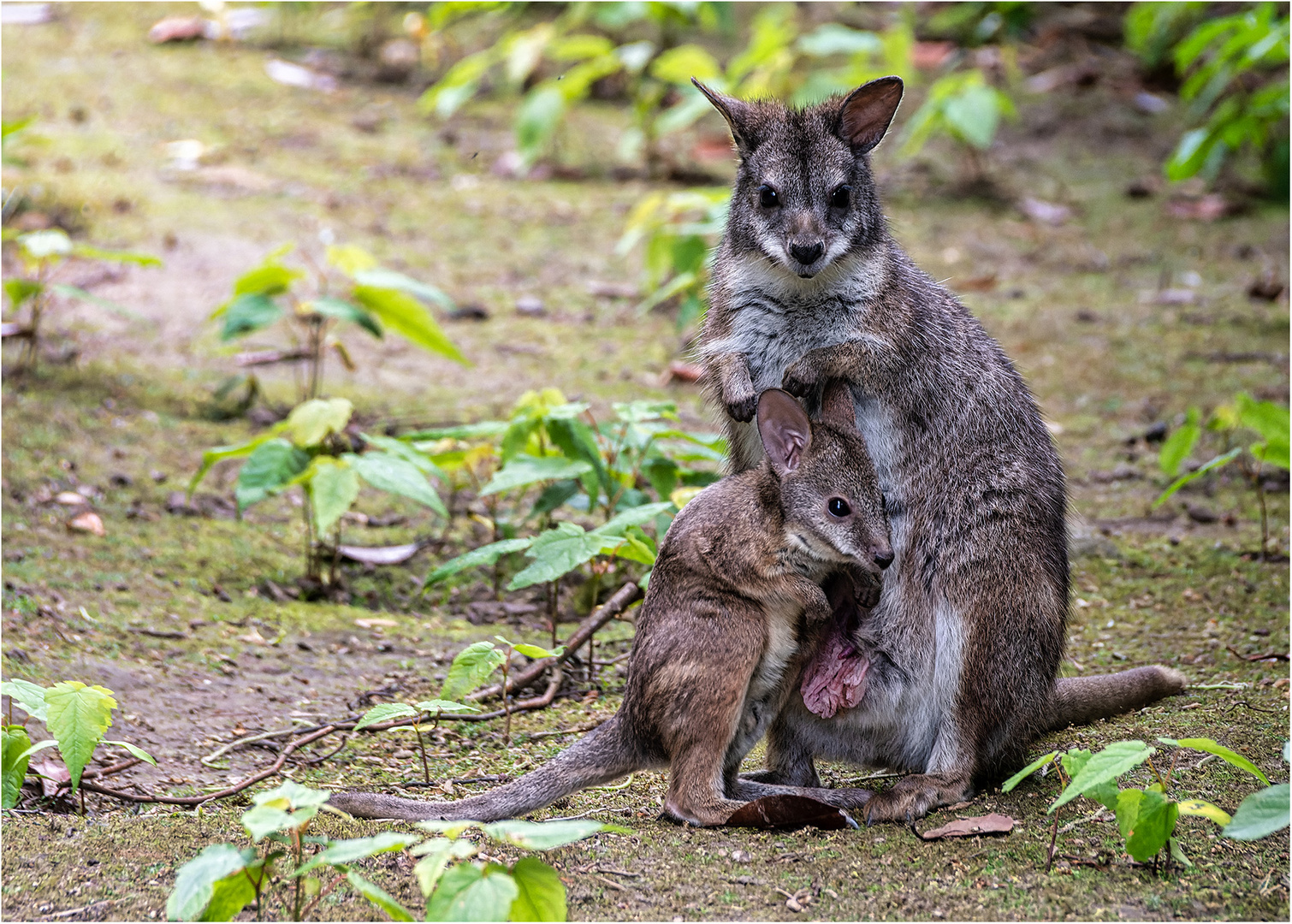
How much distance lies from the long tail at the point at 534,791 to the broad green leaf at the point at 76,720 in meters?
0.59

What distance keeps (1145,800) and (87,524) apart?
13.1 ft

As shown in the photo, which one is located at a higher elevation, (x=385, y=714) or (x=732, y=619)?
(x=732, y=619)

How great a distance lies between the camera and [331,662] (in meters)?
4.60

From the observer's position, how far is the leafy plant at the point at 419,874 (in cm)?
232

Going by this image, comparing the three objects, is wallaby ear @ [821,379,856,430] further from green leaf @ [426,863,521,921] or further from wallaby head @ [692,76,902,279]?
green leaf @ [426,863,521,921]

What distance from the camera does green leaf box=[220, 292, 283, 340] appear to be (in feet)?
17.0

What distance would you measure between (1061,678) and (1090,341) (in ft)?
14.0

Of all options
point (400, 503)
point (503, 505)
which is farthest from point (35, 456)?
point (503, 505)

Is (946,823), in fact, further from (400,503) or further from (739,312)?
(400,503)

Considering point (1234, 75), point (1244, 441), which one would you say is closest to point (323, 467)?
point (1244, 441)

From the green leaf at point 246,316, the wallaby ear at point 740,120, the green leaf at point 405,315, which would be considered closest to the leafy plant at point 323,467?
the green leaf at point 246,316

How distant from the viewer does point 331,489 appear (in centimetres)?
460

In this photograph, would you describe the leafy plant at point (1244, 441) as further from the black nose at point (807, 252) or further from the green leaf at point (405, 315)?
the green leaf at point (405, 315)

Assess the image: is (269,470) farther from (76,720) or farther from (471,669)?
(76,720)
